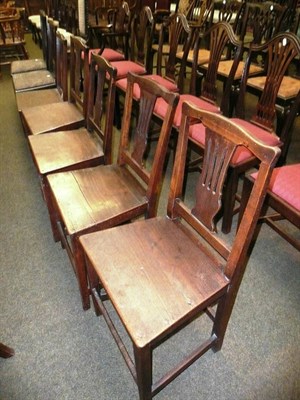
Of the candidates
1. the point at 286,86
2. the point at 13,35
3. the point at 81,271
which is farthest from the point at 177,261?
the point at 13,35

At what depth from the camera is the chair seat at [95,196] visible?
1226mm

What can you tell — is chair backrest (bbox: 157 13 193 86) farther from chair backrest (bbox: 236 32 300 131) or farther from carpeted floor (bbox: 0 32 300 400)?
carpeted floor (bbox: 0 32 300 400)

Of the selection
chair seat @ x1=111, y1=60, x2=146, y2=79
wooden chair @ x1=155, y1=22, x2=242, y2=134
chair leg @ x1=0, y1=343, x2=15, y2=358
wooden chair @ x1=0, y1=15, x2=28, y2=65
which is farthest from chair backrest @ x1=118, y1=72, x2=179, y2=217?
wooden chair @ x1=0, y1=15, x2=28, y2=65

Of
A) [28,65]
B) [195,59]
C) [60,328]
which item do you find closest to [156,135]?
[195,59]

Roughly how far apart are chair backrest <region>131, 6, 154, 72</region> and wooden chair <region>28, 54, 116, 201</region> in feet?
4.15

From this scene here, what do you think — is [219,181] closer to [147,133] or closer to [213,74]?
[147,133]

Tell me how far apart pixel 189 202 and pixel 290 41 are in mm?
1120

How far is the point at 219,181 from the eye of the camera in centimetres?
99

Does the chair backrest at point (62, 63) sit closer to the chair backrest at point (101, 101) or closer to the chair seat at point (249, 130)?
the chair backrest at point (101, 101)

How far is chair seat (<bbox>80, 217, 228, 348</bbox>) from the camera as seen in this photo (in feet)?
2.84

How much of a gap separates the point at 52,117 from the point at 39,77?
1.03 meters

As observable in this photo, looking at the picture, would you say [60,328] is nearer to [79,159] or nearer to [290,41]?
[79,159]

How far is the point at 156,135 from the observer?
2.65m

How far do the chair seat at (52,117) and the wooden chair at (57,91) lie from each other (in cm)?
17
